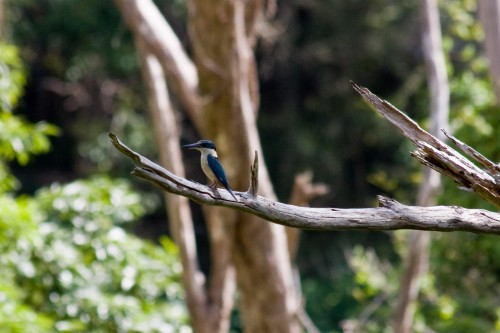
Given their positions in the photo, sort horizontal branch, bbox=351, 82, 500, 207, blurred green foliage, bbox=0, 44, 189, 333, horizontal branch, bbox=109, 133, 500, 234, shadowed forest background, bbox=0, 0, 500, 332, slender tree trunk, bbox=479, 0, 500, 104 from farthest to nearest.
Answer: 1. shadowed forest background, bbox=0, 0, 500, 332
2. slender tree trunk, bbox=479, 0, 500, 104
3. blurred green foliage, bbox=0, 44, 189, 333
4. horizontal branch, bbox=351, 82, 500, 207
5. horizontal branch, bbox=109, 133, 500, 234

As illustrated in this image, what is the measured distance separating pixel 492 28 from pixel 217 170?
239 inches

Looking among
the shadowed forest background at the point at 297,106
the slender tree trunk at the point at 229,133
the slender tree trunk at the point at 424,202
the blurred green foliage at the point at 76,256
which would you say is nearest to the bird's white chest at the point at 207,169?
the slender tree trunk at the point at 229,133

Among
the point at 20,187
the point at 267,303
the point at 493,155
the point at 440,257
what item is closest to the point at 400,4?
the point at 20,187

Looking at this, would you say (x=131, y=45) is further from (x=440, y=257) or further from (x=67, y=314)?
(x=67, y=314)

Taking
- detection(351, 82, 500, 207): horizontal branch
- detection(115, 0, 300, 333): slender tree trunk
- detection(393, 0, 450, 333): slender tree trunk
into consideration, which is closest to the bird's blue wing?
detection(351, 82, 500, 207): horizontal branch

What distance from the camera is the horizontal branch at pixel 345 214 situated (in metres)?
3.41

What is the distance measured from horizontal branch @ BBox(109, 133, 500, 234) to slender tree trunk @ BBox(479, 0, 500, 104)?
19.7ft

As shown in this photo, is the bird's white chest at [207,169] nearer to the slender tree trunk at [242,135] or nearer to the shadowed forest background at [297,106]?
the slender tree trunk at [242,135]

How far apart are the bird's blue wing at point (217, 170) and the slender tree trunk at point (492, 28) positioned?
5734 millimetres

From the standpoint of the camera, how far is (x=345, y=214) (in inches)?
141

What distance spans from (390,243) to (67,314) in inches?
510

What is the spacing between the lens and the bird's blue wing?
413cm

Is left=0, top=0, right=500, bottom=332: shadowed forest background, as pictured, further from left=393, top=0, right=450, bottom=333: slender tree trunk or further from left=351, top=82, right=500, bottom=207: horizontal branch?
left=351, top=82, right=500, bottom=207: horizontal branch

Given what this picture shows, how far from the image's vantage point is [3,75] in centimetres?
805
